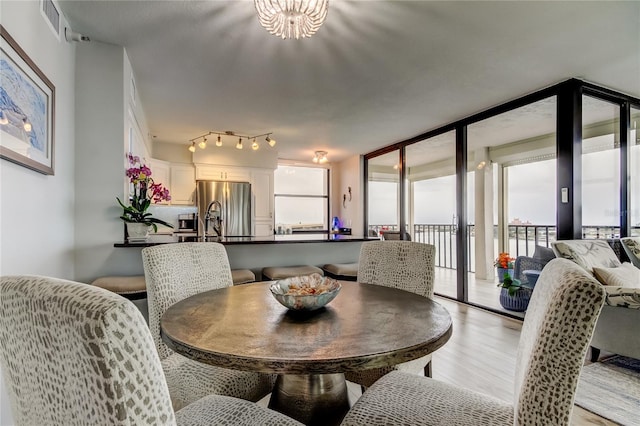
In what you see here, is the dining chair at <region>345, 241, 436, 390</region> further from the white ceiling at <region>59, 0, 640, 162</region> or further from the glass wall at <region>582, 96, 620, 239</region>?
the glass wall at <region>582, 96, 620, 239</region>

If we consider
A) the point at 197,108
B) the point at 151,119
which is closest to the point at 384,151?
the point at 197,108

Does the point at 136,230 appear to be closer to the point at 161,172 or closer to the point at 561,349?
the point at 561,349

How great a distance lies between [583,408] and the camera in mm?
1912

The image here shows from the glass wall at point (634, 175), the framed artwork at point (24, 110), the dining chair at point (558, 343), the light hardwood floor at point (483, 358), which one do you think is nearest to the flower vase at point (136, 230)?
the framed artwork at point (24, 110)

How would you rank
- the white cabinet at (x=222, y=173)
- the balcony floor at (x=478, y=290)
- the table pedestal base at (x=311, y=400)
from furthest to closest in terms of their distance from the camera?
1. the white cabinet at (x=222, y=173)
2. the balcony floor at (x=478, y=290)
3. the table pedestal base at (x=311, y=400)

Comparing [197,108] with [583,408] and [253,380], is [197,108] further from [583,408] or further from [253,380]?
[583,408]

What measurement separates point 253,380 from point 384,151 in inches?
207

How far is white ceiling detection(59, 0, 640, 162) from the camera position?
212 cm

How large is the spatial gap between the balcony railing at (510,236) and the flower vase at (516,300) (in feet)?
2.48

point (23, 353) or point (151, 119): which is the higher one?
point (151, 119)

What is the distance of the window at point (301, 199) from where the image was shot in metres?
7.05

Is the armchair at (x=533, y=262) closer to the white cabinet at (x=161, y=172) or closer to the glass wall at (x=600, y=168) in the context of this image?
the glass wall at (x=600, y=168)

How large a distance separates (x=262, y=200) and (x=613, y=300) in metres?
5.12

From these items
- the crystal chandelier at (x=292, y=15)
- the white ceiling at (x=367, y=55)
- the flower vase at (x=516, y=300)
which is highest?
the white ceiling at (x=367, y=55)
